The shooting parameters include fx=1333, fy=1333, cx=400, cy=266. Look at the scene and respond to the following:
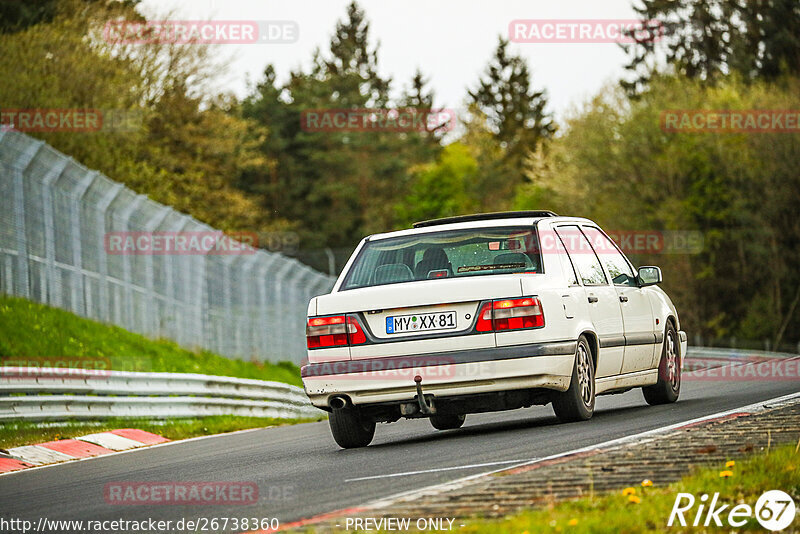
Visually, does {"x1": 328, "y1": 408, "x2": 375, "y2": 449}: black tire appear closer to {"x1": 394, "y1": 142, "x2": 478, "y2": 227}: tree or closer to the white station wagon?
the white station wagon

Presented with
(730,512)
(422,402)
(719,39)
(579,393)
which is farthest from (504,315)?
(719,39)

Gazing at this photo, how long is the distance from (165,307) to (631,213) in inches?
1385

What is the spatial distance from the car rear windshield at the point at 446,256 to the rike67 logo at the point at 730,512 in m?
4.32

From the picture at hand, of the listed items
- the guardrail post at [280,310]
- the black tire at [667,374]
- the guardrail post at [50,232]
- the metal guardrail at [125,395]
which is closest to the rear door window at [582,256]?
the black tire at [667,374]

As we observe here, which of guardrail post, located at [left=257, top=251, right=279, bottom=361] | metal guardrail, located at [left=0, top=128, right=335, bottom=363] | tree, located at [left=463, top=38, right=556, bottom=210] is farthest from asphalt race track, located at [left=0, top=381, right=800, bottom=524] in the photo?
tree, located at [left=463, top=38, right=556, bottom=210]

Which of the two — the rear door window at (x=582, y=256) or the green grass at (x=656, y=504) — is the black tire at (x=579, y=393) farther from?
the green grass at (x=656, y=504)

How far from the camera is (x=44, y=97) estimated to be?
32.7m

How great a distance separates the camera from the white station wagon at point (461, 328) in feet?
31.7

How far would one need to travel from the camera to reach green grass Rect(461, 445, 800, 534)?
5402 millimetres

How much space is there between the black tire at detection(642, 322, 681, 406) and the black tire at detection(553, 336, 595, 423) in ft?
6.43

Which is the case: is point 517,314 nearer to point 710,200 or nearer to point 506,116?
point 710,200

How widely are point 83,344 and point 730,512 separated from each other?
54.6 ft

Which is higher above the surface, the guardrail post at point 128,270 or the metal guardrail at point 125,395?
the guardrail post at point 128,270

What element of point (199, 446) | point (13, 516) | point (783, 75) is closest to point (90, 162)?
point (199, 446)
